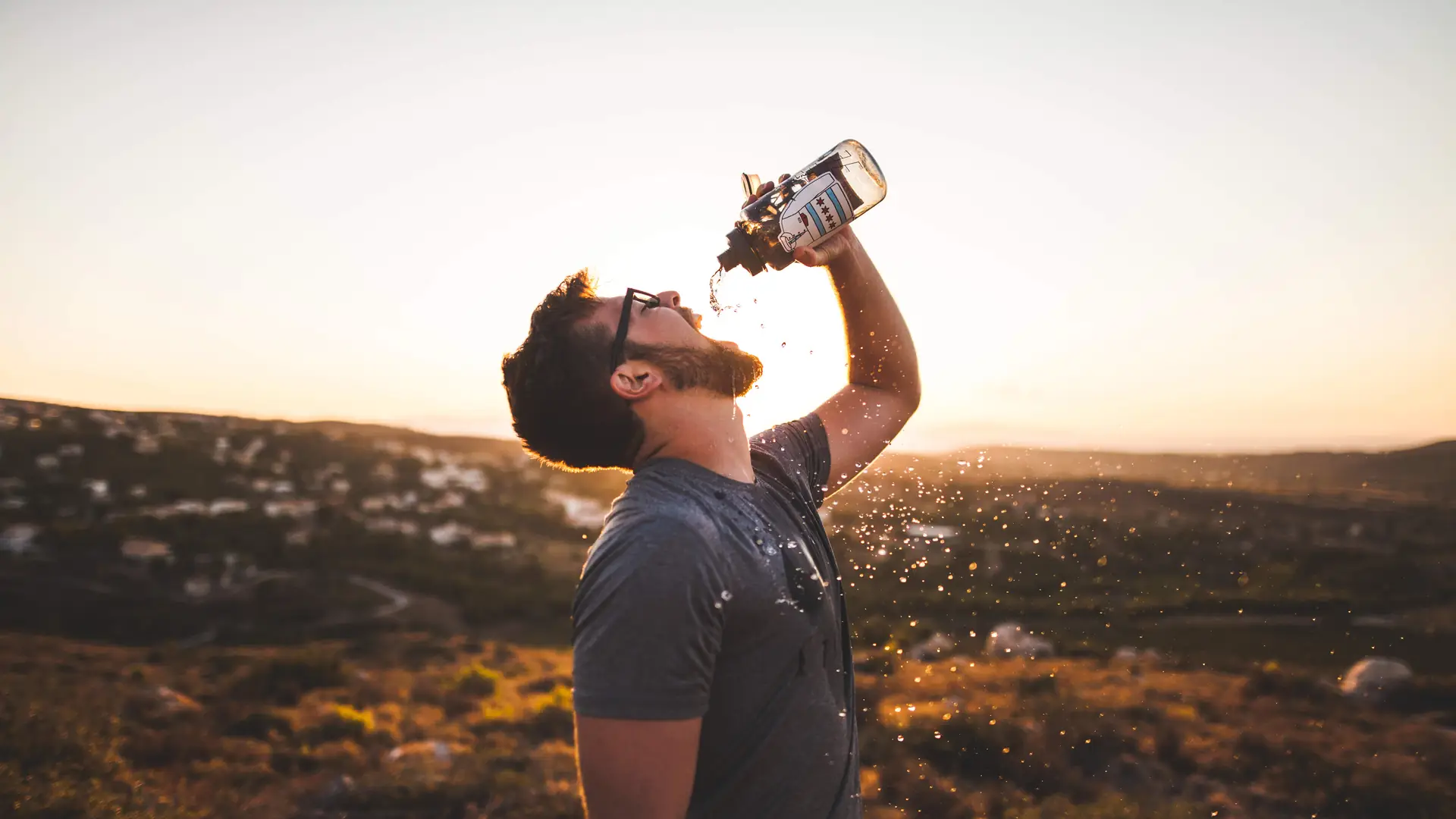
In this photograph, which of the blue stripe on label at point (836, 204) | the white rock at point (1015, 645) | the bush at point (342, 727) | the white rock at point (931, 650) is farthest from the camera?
the white rock at point (931, 650)

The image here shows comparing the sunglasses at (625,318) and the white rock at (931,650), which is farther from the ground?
the sunglasses at (625,318)

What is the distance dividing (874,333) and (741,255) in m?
0.79

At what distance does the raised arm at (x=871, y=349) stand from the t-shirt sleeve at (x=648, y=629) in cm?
147

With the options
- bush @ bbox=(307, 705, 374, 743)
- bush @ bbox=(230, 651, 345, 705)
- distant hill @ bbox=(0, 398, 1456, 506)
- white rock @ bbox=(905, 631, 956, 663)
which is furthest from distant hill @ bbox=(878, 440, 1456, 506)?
bush @ bbox=(230, 651, 345, 705)

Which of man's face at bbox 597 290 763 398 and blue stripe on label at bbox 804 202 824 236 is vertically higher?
blue stripe on label at bbox 804 202 824 236

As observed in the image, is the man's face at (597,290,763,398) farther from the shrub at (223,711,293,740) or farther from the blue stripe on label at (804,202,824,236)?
the shrub at (223,711,293,740)

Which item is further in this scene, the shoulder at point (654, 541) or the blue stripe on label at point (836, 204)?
the blue stripe on label at point (836, 204)

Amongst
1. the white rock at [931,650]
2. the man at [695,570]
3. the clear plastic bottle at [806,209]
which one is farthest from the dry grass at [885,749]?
the man at [695,570]

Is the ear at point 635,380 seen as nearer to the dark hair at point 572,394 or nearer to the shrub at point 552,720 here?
the dark hair at point 572,394

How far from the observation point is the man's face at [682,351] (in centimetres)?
238

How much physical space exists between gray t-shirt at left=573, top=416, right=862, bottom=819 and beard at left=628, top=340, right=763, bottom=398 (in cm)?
30

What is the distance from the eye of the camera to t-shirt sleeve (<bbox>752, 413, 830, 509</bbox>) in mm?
2531

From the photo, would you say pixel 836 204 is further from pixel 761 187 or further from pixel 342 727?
pixel 342 727

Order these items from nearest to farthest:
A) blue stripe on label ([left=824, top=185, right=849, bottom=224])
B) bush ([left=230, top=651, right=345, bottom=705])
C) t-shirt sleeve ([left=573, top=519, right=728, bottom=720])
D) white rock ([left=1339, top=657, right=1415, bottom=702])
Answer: t-shirt sleeve ([left=573, top=519, right=728, bottom=720]), blue stripe on label ([left=824, top=185, right=849, bottom=224]), white rock ([left=1339, top=657, right=1415, bottom=702]), bush ([left=230, top=651, right=345, bottom=705])
